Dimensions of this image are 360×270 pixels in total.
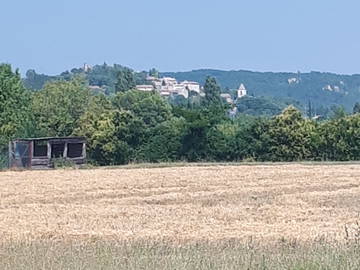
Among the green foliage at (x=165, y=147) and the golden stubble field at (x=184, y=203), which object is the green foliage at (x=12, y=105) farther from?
the golden stubble field at (x=184, y=203)

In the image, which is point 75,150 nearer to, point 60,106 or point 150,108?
point 150,108

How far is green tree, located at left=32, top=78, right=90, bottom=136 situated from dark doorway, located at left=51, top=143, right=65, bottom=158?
8580 mm

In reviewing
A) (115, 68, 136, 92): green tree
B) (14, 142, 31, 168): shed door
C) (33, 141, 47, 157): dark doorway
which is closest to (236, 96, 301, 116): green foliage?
(115, 68, 136, 92): green tree

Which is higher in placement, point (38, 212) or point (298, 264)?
point (298, 264)

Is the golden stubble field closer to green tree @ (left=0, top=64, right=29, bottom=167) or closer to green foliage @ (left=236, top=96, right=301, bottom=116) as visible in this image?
green tree @ (left=0, top=64, right=29, bottom=167)

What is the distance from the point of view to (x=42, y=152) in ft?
175

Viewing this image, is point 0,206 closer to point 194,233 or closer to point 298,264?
point 194,233

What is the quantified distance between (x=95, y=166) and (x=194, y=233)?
36.8m

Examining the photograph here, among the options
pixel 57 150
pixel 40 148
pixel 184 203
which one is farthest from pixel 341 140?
pixel 184 203

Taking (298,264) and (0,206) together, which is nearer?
(298,264)

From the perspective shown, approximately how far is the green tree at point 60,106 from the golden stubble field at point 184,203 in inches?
573

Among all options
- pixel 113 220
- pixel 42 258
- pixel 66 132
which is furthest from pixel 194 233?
pixel 66 132

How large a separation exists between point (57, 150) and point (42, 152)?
96 cm

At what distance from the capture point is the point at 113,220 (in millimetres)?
22000
